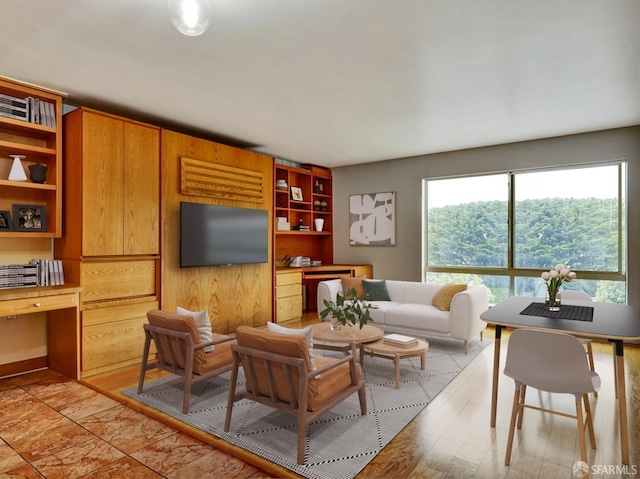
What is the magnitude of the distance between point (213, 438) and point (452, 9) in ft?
10.0

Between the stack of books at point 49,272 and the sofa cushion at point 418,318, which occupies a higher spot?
the stack of books at point 49,272

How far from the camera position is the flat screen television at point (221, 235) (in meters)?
4.43

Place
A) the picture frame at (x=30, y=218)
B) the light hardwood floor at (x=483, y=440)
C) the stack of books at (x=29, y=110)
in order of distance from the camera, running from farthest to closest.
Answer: the picture frame at (x=30, y=218), the stack of books at (x=29, y=110), the light hardwood floor at (x=483, y=440)

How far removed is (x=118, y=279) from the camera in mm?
3852

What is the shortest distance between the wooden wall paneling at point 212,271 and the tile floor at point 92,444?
4.90 feet

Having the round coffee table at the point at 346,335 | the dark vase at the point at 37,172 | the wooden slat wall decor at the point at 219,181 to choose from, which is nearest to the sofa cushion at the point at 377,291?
the round coffee table at the point at 346,335

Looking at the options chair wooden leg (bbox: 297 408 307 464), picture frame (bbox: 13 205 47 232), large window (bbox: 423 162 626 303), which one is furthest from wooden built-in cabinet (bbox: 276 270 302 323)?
chair wooden leg (bbox: 297 408 307 464)

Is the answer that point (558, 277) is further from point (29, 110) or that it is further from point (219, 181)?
point (29, 110)

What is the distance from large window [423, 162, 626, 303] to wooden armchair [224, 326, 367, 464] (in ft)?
12.8

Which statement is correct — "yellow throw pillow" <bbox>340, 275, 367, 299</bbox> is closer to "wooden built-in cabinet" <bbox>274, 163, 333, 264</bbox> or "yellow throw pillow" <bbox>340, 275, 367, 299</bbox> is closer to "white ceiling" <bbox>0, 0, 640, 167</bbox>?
"wooden built-in cabinet" <bbox>274, 163, 333, 264</bbox>

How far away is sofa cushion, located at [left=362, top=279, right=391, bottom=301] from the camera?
215 inches

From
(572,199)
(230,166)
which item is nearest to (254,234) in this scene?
(230,166)

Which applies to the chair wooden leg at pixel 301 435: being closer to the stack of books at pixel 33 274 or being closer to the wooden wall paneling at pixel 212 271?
the wooden wall paneling at pixel 212 271

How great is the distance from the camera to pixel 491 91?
357 cm
